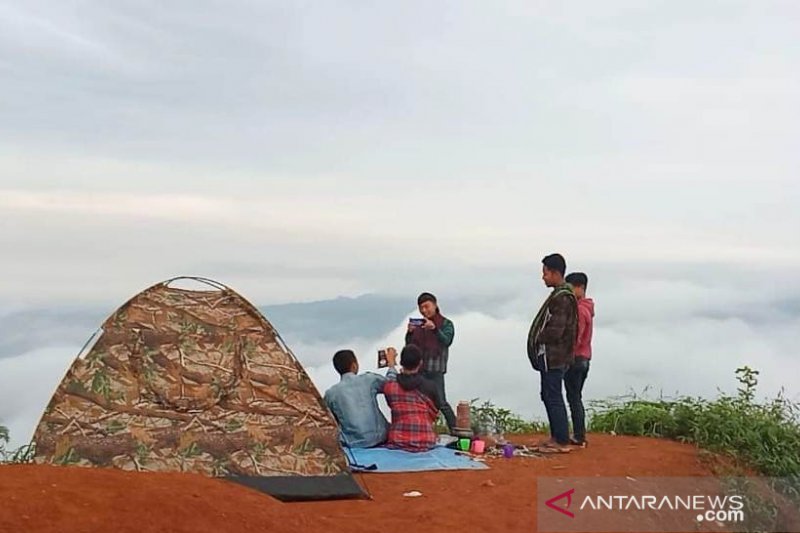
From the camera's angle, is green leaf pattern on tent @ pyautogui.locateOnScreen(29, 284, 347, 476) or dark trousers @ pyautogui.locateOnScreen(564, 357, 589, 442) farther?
dark trousers @ pyautogui.locateOnScreen(564, 357, 589, 442)

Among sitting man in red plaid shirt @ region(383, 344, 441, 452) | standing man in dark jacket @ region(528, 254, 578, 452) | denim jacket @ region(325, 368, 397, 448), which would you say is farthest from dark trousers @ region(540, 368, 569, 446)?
denim jacket @ region(325, 368, 397, 448)

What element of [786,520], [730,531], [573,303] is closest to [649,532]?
[730,531]

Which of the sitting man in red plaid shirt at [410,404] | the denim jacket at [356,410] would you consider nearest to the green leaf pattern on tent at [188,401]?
the denim jacket at [356,410]

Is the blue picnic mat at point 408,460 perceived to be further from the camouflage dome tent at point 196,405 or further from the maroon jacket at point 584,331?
the maroon jacket at point 584,331

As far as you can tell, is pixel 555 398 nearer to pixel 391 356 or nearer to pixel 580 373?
pixel 580 373

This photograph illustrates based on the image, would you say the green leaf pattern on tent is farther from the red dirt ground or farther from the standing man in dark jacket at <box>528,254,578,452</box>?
the standing man in dark jacket at <box>528,254,578,452</box>

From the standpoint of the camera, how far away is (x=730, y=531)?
7121 mm

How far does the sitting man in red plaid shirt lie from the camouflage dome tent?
1239 millimetres

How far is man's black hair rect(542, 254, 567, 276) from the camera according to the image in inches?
365

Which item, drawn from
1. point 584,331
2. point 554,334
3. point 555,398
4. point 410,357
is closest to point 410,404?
point 410,357

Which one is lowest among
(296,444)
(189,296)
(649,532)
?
(649,532)

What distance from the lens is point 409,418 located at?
9312 millimetres

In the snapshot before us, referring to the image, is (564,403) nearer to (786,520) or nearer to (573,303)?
(573,303)

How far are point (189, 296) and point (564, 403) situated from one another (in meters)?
3.78
